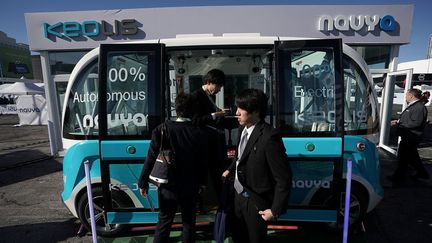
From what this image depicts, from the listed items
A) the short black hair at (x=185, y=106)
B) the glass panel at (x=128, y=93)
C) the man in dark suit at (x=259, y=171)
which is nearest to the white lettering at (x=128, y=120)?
Answer: the glass panel at (x=128, y=93)

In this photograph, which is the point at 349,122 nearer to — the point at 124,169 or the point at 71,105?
the point at 124,169

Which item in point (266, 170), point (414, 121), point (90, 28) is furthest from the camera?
point (90, 28)

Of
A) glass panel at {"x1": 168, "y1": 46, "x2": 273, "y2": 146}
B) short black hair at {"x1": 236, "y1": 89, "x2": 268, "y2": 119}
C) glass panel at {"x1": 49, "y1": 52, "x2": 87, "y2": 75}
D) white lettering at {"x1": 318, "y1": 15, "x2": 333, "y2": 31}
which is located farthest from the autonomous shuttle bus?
glass panel at {"x1": 49, "y1": 52, "x2": 87, "y2": 75}

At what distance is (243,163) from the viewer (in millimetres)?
1843

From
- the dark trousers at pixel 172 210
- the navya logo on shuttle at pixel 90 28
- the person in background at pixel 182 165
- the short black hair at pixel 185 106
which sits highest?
the navya logo on shuttle at pixel 90 28

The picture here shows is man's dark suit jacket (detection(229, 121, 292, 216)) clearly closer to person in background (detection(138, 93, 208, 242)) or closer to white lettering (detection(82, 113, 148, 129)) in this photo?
person in background (detection(138, 93, 208, 242))

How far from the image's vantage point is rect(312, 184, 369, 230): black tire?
2.70 m

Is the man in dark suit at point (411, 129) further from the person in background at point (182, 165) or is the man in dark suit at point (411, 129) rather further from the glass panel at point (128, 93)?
the glass panel at point (128, 93)

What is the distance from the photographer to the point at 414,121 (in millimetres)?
4312

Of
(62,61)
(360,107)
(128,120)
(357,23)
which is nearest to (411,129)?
(360,107)

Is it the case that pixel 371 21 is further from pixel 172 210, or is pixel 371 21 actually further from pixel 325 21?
pixel 172 210

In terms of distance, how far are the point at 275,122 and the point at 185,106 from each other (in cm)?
106

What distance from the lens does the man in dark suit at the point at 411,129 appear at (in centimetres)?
430

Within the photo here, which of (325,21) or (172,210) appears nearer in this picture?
(172,210)
